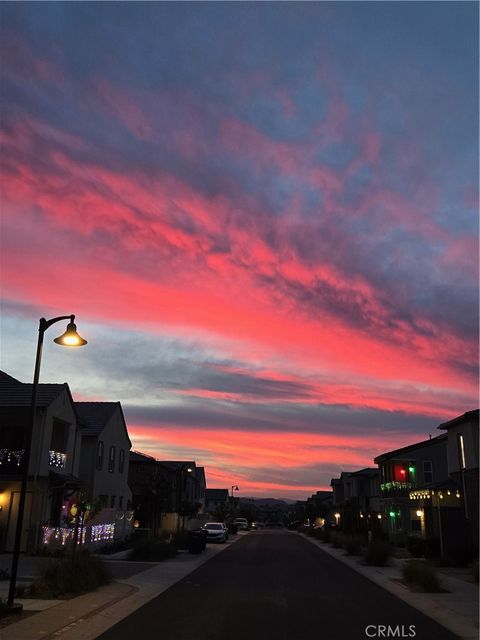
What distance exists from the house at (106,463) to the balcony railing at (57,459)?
234 centimetres

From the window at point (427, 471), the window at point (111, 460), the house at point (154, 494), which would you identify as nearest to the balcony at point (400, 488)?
the window at point (427, 471)

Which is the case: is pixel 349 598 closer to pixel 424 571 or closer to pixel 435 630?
pixel 424 571

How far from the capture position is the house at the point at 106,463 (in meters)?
33.7

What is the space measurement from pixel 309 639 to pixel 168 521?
4948cm

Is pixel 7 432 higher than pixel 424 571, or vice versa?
pixel 7 432

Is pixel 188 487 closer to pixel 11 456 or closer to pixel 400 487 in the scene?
pixel 400 487

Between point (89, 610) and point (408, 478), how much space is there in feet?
117

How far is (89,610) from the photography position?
1262 centimetres

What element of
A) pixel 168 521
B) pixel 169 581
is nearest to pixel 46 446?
pixel 169 581

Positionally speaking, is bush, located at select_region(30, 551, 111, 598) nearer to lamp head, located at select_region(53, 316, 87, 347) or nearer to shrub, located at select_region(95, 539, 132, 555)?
lamp head, located at select_region(53, 316, 87, 347)

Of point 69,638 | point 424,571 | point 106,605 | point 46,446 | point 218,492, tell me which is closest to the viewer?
point 69,638

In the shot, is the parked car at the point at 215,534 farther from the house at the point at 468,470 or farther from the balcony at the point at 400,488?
the house at the point at 468,470

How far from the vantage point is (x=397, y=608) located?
544 inches

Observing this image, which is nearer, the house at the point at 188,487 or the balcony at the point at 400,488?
the balcony at the point at 400,488
